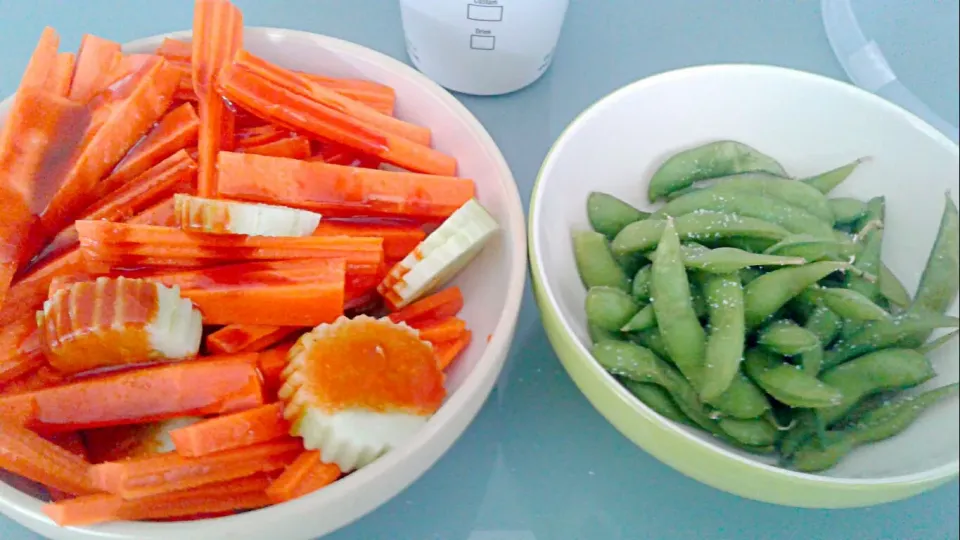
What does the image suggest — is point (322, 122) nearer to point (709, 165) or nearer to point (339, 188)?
point (339, 188)

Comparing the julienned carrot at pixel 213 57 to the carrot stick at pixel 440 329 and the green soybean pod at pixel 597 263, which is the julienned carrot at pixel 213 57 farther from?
the green soybean pod at pixel 597 263

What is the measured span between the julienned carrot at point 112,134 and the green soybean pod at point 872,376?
75cm

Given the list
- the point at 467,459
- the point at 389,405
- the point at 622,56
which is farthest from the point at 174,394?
the point at 622,56

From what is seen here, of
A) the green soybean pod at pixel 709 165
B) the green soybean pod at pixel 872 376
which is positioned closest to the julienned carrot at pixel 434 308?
the green soybean pod at pixel 709 165

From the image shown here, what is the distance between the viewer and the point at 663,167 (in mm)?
831

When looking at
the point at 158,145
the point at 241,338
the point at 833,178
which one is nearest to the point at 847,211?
the point at 833,178

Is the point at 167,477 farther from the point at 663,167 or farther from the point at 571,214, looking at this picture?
the point at 663,167

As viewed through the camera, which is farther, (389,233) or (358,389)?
(389,233)

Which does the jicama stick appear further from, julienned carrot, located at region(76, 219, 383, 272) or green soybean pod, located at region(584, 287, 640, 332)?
green soybean pod, located at region(584, 287, 640, 332)

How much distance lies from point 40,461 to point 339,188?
0.37 meters

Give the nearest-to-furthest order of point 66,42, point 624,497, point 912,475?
point 912,475
point 624,497
point 66,42

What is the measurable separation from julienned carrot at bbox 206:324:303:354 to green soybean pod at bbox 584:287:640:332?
0.32 metres

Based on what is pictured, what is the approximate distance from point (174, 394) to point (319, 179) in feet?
0.86

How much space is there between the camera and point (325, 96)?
2.68ft
